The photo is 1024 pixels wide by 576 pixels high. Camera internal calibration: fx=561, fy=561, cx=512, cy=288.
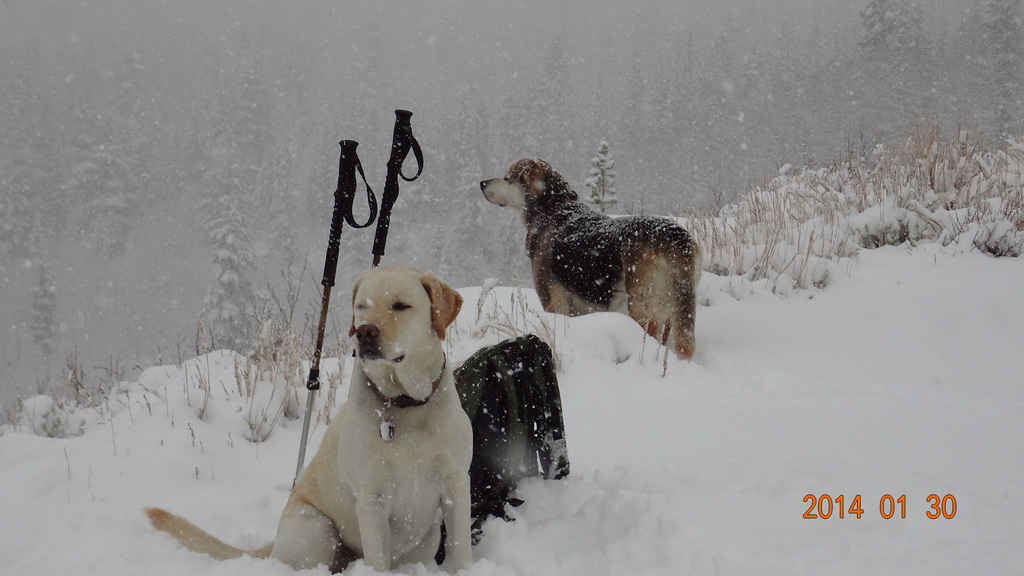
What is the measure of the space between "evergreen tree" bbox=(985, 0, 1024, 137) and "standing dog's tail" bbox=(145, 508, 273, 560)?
53332mm

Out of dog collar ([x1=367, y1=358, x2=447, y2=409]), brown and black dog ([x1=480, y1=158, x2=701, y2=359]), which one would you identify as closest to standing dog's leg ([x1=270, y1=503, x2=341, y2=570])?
dog collar ([x1=367, y1=358, x2=447, y2=409])

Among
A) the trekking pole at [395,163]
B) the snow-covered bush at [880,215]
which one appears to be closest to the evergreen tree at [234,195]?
the snow-covered bush at [880,215]

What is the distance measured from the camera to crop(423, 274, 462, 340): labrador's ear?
6.85 ft

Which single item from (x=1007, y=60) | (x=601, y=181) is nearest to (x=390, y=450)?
(x=601, y=181)

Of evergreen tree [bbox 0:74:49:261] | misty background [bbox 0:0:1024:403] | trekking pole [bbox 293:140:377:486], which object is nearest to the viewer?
trekking pole [bbox 293:140:377:486]

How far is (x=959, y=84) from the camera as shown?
49.8 metres

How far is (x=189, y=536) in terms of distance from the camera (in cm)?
228

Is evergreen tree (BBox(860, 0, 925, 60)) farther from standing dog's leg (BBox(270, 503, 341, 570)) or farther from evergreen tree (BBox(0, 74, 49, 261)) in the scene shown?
evergreen tree (BBox(0, 74, 49, 261))

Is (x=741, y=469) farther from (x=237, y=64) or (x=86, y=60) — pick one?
(x=86, y=60)

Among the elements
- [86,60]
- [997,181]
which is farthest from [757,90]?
[86,60]

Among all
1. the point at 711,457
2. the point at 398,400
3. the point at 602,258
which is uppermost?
the point at 602,258

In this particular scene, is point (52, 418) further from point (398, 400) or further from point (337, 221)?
point (398, 400)

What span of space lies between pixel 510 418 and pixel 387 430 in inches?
38.2

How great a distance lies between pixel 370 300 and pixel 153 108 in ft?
260
